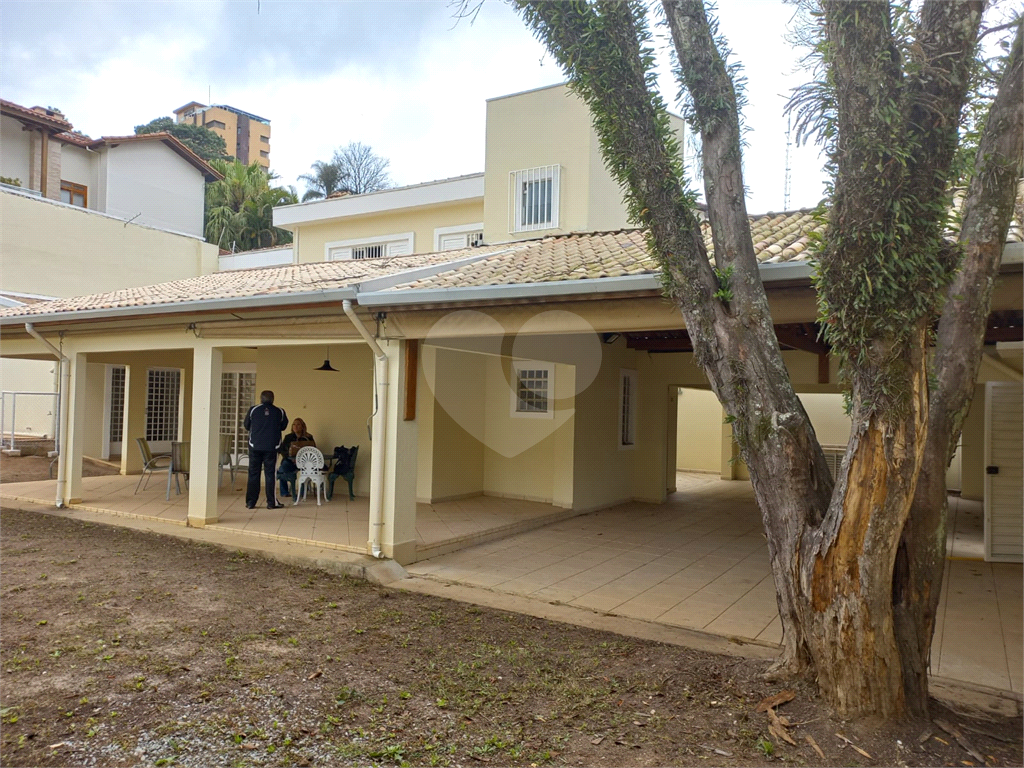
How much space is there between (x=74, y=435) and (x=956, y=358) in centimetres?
1082

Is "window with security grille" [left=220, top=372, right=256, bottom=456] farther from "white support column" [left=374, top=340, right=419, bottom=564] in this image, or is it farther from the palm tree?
the palm tree

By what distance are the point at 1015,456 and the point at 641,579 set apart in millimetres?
5084

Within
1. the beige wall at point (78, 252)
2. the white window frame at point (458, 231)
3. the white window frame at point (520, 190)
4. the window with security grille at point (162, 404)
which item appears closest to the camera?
the white window frame at point (520, 190)

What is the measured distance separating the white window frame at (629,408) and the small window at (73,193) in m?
20.4

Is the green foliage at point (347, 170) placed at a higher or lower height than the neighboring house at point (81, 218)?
higher

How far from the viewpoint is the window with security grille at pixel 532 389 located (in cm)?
1143

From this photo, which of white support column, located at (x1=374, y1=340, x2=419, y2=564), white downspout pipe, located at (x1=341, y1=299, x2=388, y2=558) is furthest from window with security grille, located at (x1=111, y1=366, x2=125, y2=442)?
white support column, located at (x1=374, y1=340, x2=419, y2=564)

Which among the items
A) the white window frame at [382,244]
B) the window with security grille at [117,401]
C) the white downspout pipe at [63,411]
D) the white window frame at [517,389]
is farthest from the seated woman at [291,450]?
the window with security grille at [117,401]

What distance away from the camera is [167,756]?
357 centimetres

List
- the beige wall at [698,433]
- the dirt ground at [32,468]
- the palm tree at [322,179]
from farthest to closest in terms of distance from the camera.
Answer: the palm tree at [322,179] → the beige wall at [698,433] → the dirt ground at [32,468]

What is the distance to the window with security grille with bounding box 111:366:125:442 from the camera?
54.7 ft

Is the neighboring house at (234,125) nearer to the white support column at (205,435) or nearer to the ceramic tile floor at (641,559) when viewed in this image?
the ceramic tile floor at (641,559)

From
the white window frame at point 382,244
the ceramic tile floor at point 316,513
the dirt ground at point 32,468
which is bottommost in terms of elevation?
the dirt ground at point 32,468

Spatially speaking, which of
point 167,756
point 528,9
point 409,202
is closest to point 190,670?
point 167,756
